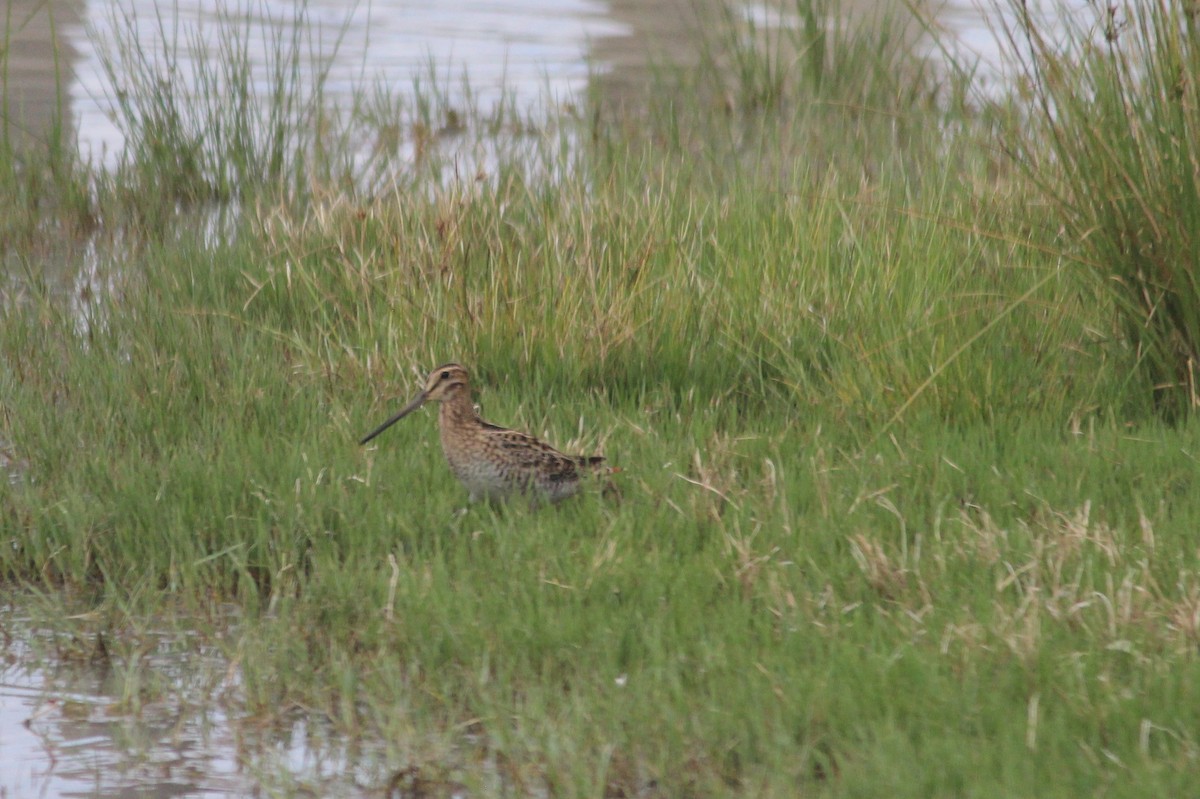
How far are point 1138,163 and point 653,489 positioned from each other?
2.00 m

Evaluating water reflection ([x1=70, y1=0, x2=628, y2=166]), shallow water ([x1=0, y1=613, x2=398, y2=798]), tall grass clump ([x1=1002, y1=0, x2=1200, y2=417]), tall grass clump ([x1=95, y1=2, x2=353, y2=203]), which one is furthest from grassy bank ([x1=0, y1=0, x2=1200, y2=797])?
water reflection ([x1=70, y1=0, x2=628, y2=166])

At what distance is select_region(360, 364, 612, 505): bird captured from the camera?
5504mm

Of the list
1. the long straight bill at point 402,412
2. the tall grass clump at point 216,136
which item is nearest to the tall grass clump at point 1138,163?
the long straight bill at point 402,412

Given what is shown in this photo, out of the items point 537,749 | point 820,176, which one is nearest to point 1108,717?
point 537,749

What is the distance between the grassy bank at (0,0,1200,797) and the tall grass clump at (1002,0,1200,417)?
20 centimetres

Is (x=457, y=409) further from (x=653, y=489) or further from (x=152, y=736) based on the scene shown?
(x=152, y=736)

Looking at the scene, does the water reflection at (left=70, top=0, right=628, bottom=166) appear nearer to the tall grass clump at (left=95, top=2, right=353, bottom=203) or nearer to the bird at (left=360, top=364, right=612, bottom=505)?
the tall grass clump at (left=95, top=2, right=353, bottom=203)

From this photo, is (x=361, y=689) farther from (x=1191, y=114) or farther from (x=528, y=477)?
(x=1191, y=114)

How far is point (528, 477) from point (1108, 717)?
2.17 metres

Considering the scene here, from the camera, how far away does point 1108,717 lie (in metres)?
3.91

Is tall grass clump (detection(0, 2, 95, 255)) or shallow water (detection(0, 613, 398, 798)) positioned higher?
tall grass clump (detection(0, 2, 95, 255))

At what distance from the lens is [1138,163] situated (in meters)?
5.83

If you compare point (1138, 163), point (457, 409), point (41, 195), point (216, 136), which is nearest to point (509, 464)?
point (457, 409)

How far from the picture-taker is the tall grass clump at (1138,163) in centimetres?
575
